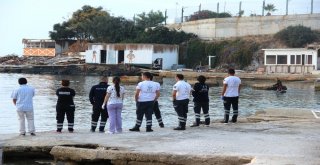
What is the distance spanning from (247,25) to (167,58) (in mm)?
14119

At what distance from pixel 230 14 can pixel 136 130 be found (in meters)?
80.5

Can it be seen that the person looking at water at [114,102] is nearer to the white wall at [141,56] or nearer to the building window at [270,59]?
the building window at [270,59]

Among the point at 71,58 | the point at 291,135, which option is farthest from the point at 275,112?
the point at 71,58

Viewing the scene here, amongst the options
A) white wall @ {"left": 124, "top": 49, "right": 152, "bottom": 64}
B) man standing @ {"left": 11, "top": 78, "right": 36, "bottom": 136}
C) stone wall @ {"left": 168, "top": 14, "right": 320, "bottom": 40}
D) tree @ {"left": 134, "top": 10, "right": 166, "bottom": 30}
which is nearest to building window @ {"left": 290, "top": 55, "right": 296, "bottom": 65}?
stone wall @ {"left": 168, "top": 14, "right": 320, "bottom": 40}

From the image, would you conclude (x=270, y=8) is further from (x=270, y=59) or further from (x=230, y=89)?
(x=230, y=89)

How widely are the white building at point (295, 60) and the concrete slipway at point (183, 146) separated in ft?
169

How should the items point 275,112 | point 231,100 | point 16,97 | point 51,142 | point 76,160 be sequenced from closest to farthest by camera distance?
1. point 76,160
2. point 51,142
3. point 16,97
4. point 231,100
5. point 275,112

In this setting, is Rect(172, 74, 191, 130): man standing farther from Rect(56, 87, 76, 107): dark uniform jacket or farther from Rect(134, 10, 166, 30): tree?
Rect(134, 10, 166, 30): tree

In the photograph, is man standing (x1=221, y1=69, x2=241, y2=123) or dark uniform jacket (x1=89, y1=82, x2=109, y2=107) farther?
man standing (x1=221, y1=69, x2=241, y2=123)

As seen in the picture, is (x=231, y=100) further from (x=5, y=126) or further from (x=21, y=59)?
(x=21, y=59)

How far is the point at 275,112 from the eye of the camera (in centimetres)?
2048

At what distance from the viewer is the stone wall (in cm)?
8312

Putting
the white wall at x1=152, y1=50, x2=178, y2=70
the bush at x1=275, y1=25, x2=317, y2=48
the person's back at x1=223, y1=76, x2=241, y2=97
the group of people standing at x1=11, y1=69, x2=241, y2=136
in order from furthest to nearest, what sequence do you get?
the white wall at x1=152, y1=50, x2=178, y2=70 → the bush at x1=275, y1=25, x2=317, y2=48 → the person's back at x1=223, y1=76, x2=241, y2=97 → the group of people standing at x1=11, y1=69, x2=241, y2=136

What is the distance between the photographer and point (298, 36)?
7750 cm
